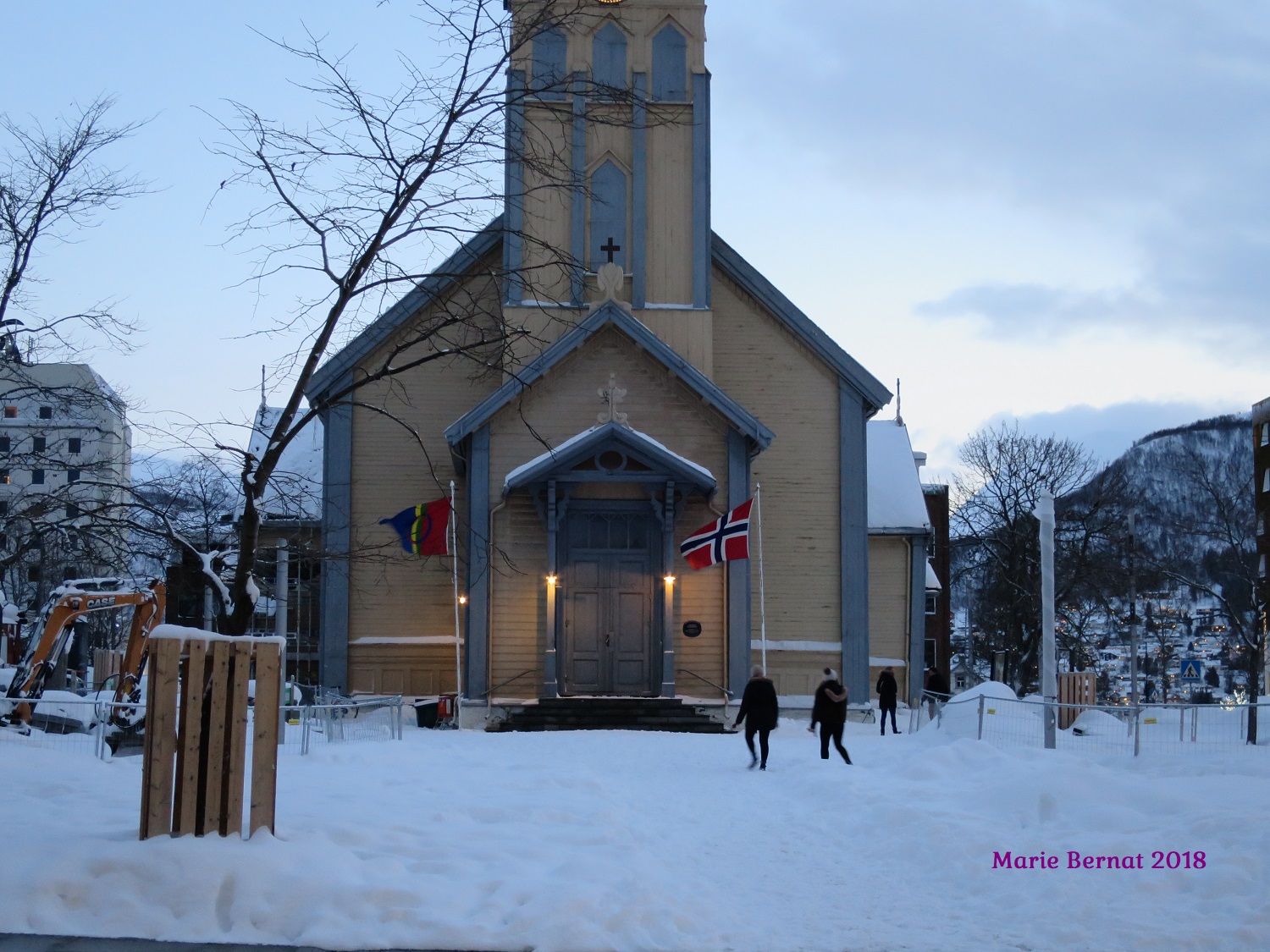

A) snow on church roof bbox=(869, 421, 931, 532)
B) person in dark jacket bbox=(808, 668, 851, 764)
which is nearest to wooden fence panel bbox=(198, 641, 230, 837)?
person in dark jacket bbox=(808, 668, 851, 764)

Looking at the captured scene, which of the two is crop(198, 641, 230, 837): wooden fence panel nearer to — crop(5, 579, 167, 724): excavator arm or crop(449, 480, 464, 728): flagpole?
crop(5, 579, 167, 724): excavator arm

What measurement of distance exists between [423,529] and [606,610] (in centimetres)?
412

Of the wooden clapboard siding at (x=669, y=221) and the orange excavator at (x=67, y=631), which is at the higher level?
the wooden clapboard siding at (x=669, y=221)

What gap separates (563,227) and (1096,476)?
33850 mm

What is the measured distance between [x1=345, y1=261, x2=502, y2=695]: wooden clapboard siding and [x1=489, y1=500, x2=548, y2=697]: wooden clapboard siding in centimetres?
217

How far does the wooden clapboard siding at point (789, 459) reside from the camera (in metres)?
27.2

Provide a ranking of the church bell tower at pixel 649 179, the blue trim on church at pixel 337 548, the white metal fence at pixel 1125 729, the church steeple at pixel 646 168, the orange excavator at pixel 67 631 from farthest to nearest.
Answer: the church steeple at pixel 646 168 < the church bell tower at pixel 649 179 < the blue trim on church at pixel 337 548 < the orange excavator at pixel 67 631 < the white metal fence at pixel 1125 729

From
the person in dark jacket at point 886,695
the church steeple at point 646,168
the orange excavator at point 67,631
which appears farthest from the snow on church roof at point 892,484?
the orange excavator at point 67,631

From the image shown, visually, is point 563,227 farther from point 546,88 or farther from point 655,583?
point 546,88

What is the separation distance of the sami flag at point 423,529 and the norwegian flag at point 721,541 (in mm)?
4349

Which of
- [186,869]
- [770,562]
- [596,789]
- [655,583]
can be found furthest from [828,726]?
[186,869]

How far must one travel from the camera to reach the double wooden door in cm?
2531

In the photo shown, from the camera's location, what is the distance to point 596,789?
1367 cm

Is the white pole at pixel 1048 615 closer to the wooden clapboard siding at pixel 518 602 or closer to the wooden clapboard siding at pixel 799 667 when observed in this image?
the wooden clapboard siding at pixel 799 667
